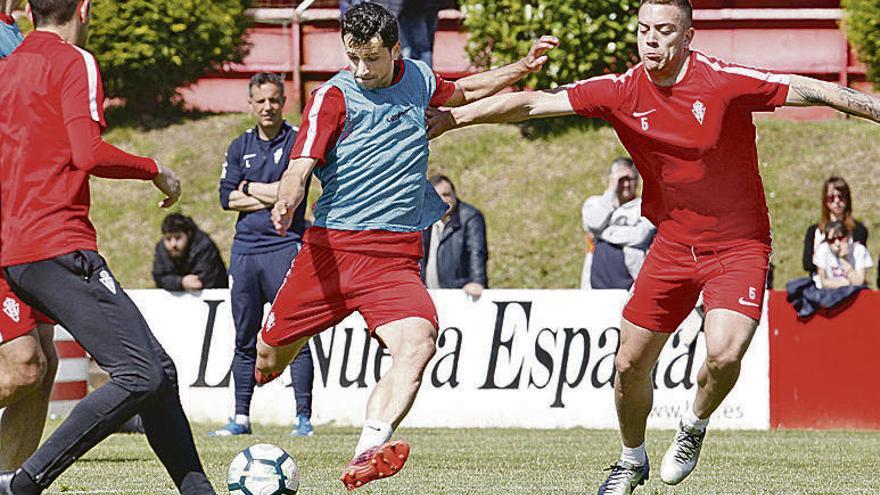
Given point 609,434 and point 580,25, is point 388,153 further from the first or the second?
point 580,25

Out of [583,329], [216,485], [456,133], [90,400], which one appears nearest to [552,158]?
[456,133]

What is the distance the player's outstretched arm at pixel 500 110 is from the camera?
817cm

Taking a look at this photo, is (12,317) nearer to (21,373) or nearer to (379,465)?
(21,373)

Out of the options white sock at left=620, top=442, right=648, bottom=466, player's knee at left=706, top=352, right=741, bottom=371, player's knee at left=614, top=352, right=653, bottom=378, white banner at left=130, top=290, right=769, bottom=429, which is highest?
player's knee at left=706, top=352, right=741, bottom=371

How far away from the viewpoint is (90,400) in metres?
6.74

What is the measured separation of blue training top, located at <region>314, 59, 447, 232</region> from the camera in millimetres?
8000

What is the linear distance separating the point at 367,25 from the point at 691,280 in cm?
205

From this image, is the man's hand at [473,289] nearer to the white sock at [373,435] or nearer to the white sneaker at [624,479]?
the white sneaker at [624,479]

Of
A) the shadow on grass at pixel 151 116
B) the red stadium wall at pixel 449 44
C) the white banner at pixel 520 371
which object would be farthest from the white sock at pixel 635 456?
the red stadium wall at pixel 449 44

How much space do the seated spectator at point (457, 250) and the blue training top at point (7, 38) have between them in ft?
21.4

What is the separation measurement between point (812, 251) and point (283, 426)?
4.92 m

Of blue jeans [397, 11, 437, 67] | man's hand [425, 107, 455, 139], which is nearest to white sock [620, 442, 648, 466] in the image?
man's hand [425, 107, 455, 139]

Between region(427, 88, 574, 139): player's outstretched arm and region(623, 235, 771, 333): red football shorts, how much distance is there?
87 centimetres

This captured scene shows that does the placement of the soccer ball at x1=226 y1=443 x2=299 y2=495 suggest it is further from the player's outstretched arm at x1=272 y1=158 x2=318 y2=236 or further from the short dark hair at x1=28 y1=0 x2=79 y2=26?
the short dark hair at x1=28 y1=0 x2=79 y2=26
